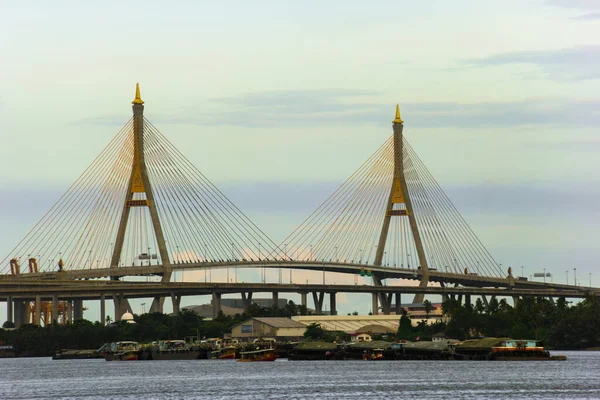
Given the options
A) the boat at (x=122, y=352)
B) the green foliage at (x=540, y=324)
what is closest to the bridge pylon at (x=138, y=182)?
the boat at (x=122, y=352)

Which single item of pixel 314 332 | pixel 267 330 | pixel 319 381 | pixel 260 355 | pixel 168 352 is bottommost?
pixel 319 381

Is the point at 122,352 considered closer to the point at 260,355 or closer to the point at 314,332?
the point at 260,355

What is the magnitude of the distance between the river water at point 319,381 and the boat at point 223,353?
20.2 meters

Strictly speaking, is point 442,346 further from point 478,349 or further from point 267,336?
point 267,336

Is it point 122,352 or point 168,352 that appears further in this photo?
point 168,352

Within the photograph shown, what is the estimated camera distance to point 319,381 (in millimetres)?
109812

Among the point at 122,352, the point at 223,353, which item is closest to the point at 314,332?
the point at 223,353

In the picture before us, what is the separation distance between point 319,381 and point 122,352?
6983 cm

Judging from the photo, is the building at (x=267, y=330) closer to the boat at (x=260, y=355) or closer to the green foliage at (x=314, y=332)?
the green foliage at (x=314, y=332)

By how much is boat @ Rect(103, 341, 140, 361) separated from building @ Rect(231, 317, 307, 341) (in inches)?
814

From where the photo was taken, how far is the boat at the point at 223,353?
170 metres

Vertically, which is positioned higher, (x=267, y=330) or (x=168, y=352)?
(x=267, y=330)

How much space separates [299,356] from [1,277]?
55611 millimetres

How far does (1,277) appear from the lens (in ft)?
641
